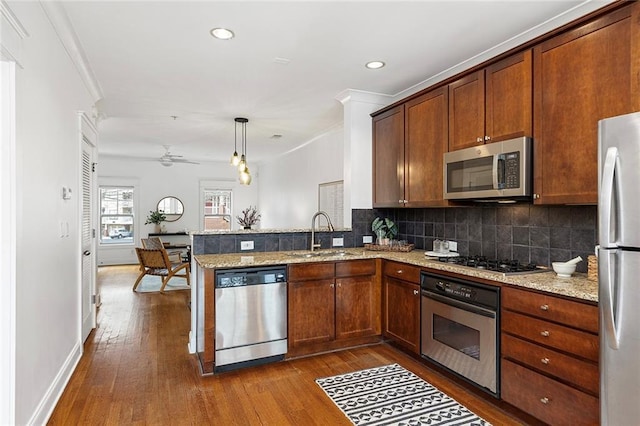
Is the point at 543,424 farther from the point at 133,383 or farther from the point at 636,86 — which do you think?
the point at 133,383

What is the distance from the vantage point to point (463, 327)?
266 cm

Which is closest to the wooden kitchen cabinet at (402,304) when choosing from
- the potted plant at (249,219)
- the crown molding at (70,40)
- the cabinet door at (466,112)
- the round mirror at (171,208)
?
the cabinet door at (466,112)

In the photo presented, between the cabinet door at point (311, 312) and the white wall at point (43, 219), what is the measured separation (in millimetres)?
1703

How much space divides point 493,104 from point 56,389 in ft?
12.1

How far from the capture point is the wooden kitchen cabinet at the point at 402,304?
311 centimetres

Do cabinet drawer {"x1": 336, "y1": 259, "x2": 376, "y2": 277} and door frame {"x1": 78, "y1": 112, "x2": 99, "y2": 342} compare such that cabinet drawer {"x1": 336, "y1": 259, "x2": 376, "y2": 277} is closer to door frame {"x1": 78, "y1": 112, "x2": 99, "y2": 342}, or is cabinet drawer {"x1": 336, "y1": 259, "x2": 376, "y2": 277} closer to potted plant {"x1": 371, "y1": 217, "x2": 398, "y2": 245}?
potted plant {"x1": 371, "y1": 217, "x2": 398, "y2": 245}

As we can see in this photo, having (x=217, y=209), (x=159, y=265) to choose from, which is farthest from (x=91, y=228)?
(x=217, y=209)

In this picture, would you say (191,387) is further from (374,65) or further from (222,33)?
(374,65)

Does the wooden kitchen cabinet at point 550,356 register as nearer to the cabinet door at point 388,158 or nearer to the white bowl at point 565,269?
the white bowl at point 565,269

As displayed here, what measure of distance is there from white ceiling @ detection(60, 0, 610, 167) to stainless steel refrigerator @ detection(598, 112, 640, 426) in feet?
4.31

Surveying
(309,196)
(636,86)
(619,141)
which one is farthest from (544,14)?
(309,196)

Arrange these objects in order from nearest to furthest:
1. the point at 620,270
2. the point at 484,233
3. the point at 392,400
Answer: the point at 620,270
the point at 392,400
the point at 484,233

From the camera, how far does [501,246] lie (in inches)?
121

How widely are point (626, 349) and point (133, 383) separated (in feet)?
10.0
